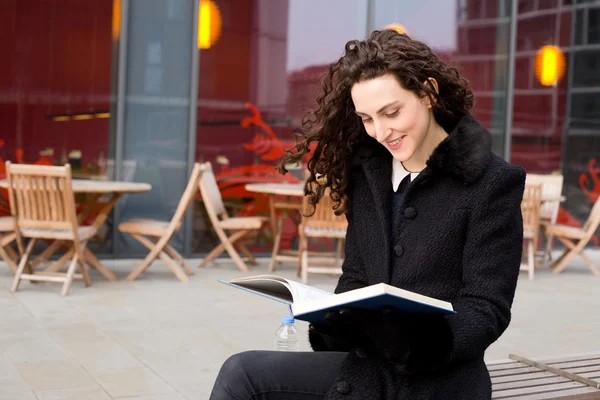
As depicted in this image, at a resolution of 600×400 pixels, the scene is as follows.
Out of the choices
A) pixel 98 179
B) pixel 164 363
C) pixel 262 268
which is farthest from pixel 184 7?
pixel 164 363

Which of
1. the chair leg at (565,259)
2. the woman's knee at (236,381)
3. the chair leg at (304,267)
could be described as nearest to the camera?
the woman's knee at (236,381)

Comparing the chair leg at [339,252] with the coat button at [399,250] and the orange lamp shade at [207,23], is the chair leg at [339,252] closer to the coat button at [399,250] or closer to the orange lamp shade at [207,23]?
the orange lamp shade at [207,23]

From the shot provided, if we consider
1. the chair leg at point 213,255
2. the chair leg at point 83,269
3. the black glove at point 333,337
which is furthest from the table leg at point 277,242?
the black glove at point 333,337

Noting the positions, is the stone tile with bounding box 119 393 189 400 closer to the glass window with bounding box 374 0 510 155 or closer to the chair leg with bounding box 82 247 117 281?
the chair leg with bounding box 82 247 117 281

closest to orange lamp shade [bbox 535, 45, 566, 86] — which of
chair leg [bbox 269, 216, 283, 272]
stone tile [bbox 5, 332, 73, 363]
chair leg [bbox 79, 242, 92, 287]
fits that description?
chair leg [bbox 269, 216, 283, 272]

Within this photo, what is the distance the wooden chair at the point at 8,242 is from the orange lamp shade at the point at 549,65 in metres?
6.79

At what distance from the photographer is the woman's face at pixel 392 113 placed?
204cm

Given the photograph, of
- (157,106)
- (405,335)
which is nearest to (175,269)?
(157,106)

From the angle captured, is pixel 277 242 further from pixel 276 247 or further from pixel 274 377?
pixel 274 377

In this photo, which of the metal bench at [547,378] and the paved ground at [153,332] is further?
the paved ground at [153,332]

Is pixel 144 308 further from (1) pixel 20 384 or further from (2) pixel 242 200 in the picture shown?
(2) pixel 242 200

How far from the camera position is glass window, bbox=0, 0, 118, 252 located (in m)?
8.34

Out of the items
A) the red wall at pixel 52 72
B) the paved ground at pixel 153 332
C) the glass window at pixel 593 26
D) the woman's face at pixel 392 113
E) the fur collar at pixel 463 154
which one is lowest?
the paved ground at pixel 153 332

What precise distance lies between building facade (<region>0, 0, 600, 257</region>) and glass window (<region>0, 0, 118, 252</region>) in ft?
0.03
